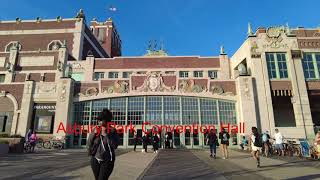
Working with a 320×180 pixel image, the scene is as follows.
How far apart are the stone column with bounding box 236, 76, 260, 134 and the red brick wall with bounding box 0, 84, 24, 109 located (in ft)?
75.1

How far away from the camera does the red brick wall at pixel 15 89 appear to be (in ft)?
94.2

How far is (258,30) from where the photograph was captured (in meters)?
28.7

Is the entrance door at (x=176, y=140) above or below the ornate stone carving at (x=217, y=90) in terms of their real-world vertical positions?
below

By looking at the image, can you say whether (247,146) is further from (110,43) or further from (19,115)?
(110,43)

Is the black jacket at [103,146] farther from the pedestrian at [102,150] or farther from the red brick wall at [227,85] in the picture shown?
the red brick wall at [227,85]

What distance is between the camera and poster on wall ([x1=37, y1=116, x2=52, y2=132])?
1063 inches

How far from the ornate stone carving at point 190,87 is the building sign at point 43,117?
13487mm

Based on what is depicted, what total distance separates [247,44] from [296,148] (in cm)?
1354

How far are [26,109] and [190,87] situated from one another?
16.9m

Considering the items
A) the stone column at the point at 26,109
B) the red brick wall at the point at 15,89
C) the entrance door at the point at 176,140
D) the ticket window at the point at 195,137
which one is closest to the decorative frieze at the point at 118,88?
the entrance door at the point at 176,140

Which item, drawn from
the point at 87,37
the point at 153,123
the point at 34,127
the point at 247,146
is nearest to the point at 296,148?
the point at 247,146

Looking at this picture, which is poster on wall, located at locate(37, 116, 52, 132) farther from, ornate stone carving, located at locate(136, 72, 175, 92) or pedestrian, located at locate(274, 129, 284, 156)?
pedestrian, located at locate(274, 129, 284, 156)

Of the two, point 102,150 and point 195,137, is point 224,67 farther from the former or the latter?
point 102,150

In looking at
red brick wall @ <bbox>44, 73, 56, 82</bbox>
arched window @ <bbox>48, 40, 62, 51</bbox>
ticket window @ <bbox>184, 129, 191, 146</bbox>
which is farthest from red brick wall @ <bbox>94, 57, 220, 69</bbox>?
ticket window @ <bbox>184, 129, 191, 146</bbox>
